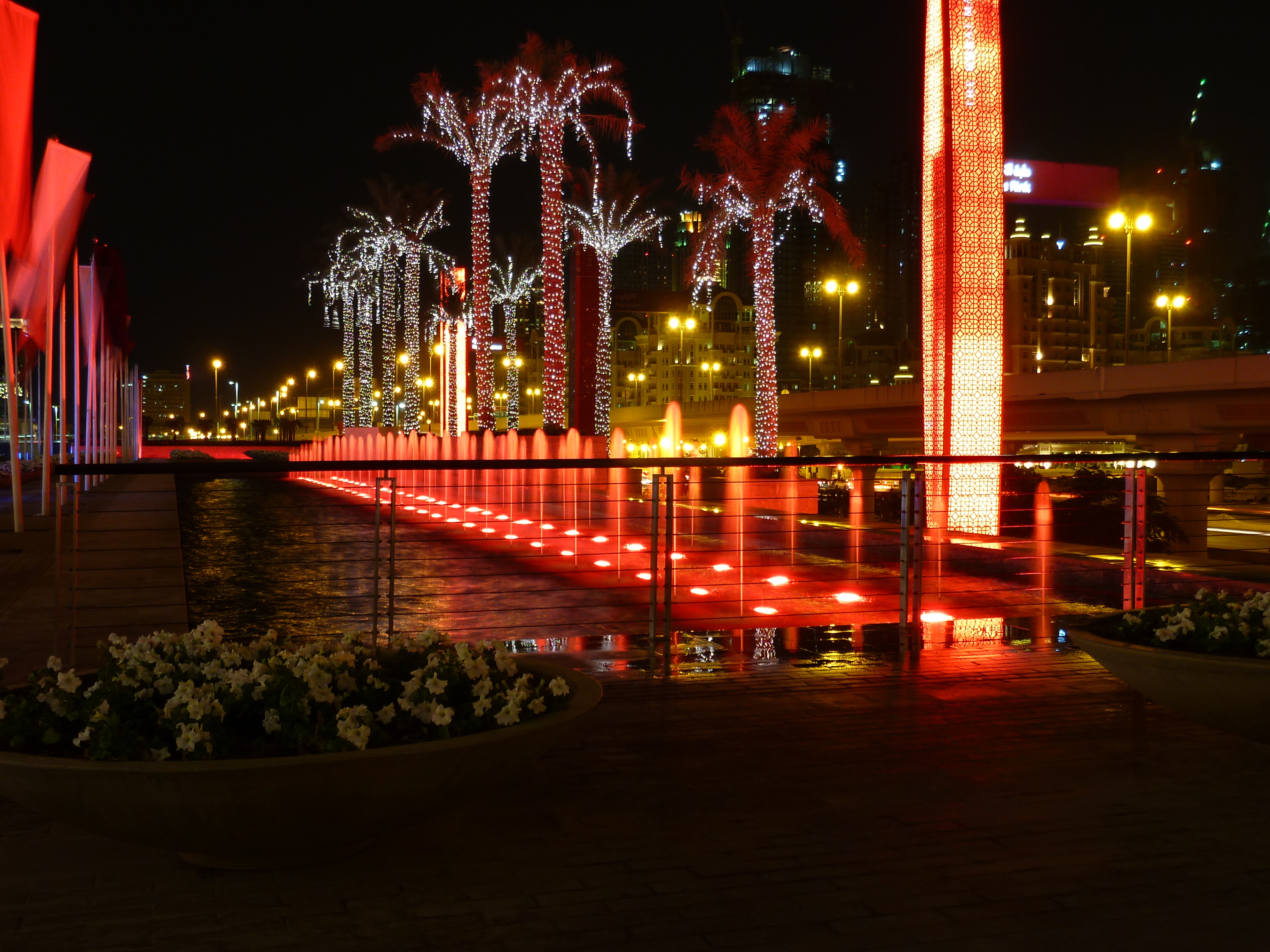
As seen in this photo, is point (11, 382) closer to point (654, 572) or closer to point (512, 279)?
point (654, 572)

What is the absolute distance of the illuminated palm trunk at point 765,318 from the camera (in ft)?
95.2

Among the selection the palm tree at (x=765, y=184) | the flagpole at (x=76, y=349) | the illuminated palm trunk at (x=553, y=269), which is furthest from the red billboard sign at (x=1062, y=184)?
the flagpole at (x=76, y=349)

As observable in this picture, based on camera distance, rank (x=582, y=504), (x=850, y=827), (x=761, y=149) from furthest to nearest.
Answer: (x=761, y=149)
(x=582, y=504)
(x=850, y=827)

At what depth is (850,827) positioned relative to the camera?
4.22 m

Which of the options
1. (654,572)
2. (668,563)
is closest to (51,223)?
(654,572)

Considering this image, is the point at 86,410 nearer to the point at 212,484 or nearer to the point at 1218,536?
the point at 212,484

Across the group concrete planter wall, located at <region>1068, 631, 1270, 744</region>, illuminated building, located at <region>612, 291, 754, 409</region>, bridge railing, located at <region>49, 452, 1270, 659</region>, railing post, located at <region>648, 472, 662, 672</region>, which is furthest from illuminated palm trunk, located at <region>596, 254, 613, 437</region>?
illuminated building, located at <region>612, 291, 754, 409</region>

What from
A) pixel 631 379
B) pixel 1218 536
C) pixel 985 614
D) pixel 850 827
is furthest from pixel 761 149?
pixel 631 379

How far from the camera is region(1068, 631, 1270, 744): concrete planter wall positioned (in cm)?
458

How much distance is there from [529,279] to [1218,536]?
117ft

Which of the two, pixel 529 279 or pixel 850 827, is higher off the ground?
pixel 529 279

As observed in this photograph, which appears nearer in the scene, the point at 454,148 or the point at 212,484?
the point at 454,148

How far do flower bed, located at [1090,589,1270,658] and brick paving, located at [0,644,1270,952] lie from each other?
0.49 m

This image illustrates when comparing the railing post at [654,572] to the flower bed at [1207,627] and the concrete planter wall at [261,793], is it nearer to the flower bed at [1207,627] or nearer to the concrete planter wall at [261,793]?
the flower bed at [1207,627]
